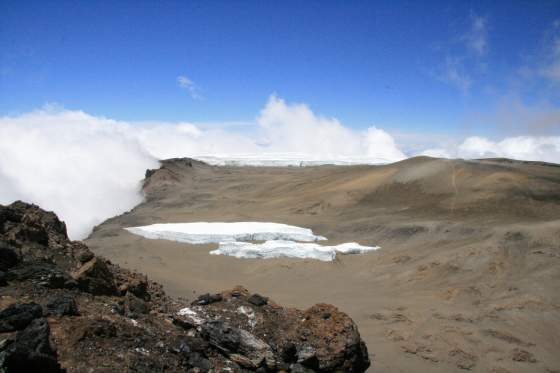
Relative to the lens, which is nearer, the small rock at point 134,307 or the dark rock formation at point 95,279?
the small rock at point 134,307

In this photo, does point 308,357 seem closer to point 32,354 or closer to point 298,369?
point 298,369

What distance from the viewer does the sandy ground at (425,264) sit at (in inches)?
325

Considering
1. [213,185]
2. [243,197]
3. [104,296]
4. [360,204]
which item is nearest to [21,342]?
[104,296]

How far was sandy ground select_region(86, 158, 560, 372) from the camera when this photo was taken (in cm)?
825

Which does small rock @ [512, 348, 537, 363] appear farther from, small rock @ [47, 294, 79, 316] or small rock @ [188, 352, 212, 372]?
small rock @ [47, 294, 79, 316]

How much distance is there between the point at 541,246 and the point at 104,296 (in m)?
11.0

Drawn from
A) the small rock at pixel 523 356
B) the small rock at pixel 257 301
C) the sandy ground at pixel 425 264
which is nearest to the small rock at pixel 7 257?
the small rock at pixel 257 301

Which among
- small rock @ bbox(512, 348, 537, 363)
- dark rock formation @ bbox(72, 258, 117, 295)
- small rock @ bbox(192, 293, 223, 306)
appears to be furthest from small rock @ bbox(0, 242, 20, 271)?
small rock @ bbox(512, 348, 537, 363)

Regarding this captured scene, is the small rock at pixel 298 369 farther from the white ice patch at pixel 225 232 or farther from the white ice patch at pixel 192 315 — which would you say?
the white ice patch at pixel 225 232

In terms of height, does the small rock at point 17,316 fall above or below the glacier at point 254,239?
above

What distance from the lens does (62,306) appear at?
195 inches

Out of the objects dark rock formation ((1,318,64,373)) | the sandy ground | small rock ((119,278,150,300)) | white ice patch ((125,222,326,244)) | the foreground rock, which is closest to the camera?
dark rock formation ((1,318,64,373))

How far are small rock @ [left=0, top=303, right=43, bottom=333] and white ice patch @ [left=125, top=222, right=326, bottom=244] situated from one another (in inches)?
514

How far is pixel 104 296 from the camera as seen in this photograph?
622 cm
